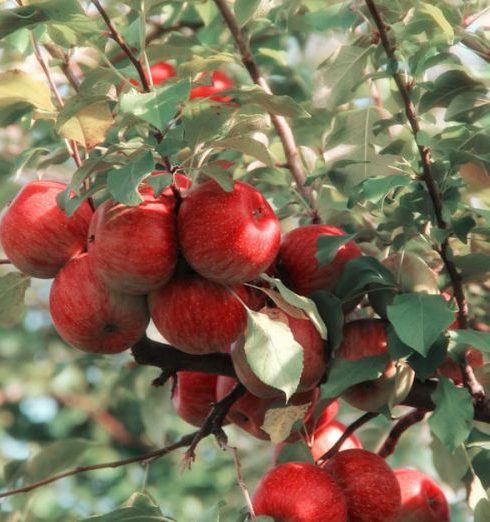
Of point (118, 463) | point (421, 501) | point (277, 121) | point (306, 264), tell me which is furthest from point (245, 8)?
point (421, 501)

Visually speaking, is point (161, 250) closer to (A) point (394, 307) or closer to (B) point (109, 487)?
(A) point (394, 307)

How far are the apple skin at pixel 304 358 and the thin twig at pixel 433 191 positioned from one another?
0.22 meters

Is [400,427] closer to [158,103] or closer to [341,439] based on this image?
[341,439]

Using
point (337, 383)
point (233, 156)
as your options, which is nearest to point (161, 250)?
point (337, 383)

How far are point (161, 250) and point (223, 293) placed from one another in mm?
127

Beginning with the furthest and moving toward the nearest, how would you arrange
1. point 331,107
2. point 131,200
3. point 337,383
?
1. point 331,107
2. point 337,383
3. point 131,200

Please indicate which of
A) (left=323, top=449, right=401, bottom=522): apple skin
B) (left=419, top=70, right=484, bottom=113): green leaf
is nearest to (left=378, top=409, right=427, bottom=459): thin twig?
(left=323, top=449, right=401, bottom=522): apple skin

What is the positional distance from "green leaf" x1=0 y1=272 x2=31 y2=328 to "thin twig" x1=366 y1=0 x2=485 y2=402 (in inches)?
26.2

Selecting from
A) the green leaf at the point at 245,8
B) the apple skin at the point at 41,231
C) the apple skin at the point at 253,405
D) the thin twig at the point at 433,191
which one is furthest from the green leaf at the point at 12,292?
the thin twig at the point at 433,191

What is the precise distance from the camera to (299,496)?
1629 millimetres

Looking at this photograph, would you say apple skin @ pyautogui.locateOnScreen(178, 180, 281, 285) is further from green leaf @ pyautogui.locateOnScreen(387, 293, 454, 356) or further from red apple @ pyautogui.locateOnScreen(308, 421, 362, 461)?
red apple @ pyautogui.locateOnScreen(308, 421, 362, 461)

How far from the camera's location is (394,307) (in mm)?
1590

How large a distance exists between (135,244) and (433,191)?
1.55 ft

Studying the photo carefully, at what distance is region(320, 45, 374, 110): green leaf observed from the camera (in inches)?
71.7
